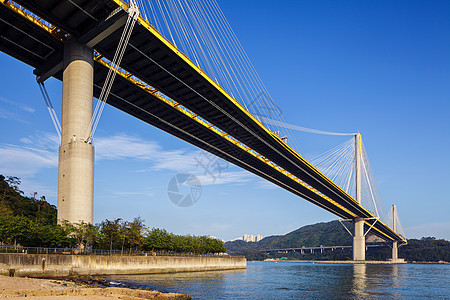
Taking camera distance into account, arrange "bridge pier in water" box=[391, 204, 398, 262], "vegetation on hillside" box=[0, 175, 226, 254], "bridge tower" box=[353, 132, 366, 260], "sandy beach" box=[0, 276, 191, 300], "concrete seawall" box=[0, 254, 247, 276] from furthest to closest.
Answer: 1. "bridge pier in water" box=[391, 204, 398, 262]
2. "bridge tower" box=[353, 132, 366, 260]
3. "vegetation on hillside" box=[0, 175, 226, 254]
4. "concrete seawall" box=[0, 254, 247, 276]
5. "sandy beach" box=[0, 276, 191, 300]

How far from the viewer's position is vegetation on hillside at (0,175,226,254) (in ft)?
120

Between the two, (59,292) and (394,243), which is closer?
(59,292)

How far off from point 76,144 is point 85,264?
1104 centimetres

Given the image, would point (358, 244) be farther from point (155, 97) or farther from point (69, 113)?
point (69, 113)

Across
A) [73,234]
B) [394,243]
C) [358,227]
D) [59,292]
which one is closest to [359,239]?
[358,227]

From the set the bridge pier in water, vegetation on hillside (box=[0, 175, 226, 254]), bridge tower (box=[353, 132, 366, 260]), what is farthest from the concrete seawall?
the bridge pier in water

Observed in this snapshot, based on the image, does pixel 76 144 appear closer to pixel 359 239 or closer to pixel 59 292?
pixel 59 292

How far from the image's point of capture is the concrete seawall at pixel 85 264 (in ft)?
100

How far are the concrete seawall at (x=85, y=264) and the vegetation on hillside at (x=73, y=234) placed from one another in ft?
8.75

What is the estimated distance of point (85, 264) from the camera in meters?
35.8

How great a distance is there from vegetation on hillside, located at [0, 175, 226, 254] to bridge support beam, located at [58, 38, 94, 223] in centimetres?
164

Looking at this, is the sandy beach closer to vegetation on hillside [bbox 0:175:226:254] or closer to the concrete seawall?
the concrete seawall

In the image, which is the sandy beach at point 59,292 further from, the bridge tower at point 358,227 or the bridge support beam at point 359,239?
the bridge support beam at point 359,239

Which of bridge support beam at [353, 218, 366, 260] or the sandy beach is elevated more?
the sandy beach
